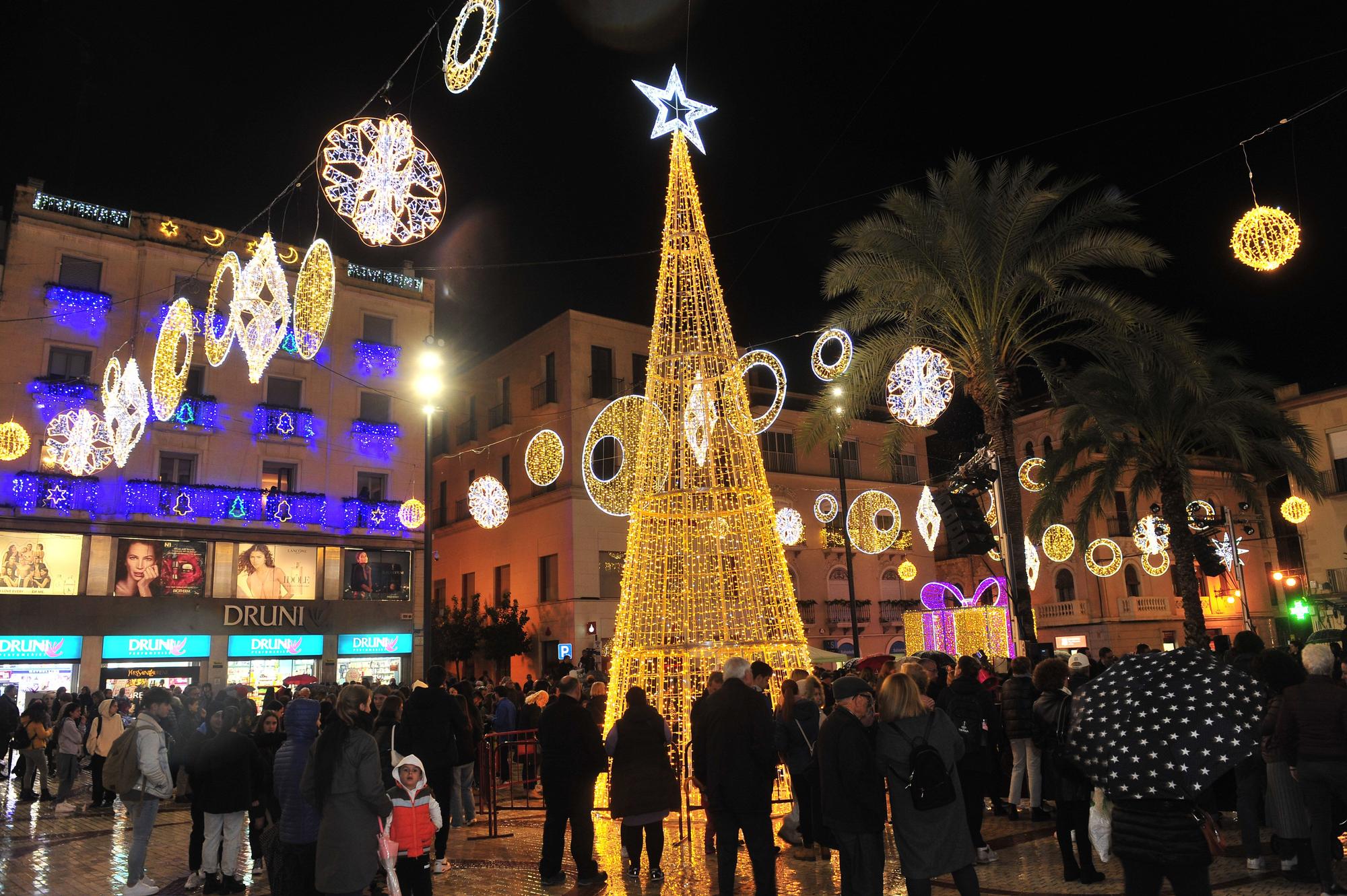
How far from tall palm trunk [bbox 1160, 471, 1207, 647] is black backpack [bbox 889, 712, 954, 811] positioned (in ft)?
46.0

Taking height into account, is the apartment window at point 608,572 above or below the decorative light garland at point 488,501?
below

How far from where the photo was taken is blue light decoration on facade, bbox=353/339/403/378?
30.2 m

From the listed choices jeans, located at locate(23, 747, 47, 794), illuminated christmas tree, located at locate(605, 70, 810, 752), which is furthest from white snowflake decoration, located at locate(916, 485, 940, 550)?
jeans, located at locate(23, 747, 47, 794)

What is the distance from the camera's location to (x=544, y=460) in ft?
75.9

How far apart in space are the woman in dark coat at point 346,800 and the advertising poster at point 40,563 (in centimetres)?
2298

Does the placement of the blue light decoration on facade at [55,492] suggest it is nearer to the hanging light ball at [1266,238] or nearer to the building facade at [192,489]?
the building facade at [192,489]

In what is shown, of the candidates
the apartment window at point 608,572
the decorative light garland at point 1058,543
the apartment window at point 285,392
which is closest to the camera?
the decorative light garland at point 1058,543

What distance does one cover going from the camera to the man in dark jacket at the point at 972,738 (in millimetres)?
8172

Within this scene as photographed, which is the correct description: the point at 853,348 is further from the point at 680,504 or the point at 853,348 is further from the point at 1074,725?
the point at 1074,725

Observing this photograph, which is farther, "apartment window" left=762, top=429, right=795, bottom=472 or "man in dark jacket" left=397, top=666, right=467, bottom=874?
"apartment window" left=762, top=429, right=795, bottom=472

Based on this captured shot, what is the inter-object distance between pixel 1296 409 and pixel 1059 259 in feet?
86.7

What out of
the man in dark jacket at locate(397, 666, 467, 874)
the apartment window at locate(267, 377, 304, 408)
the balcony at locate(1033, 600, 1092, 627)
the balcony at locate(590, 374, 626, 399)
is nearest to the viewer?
the man in dark jacket at locate(397, 666, 467, 874)

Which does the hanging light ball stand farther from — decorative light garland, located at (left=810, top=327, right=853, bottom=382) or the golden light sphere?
the golden light sphere

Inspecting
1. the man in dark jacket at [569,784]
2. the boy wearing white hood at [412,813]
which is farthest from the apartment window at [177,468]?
the boy wearing white hood at [412,813]
